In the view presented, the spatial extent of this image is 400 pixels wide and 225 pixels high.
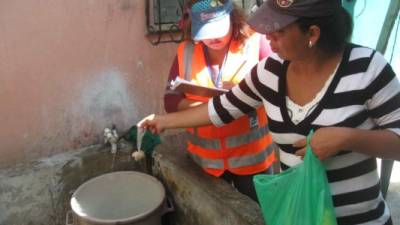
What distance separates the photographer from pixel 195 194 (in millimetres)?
2709

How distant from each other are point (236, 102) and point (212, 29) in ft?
1.67

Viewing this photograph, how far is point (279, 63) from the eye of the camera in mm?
1549

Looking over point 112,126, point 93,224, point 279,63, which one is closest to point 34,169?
point 112,126

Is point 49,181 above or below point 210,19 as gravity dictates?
below

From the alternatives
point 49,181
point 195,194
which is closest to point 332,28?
point 195,194

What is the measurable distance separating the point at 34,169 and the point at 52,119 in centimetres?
41

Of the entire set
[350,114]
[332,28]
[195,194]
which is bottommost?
[195,194]

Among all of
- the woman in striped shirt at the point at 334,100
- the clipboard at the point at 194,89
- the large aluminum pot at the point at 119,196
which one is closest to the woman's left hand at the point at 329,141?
the woman in striped shirt at the point at 334,100

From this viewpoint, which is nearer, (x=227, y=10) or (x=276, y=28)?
(x=276, y=28)

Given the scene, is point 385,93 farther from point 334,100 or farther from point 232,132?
point 232,132

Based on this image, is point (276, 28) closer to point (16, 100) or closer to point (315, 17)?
point (315, 17)

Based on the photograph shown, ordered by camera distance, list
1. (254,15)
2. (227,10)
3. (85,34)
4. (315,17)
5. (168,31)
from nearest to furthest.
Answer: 1. (315,17)
2. (254,15)
3. (227,10)
4. (85,34)
5. (168,31)

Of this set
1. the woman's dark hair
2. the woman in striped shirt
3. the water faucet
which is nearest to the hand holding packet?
Answer: the woman in striped shirt

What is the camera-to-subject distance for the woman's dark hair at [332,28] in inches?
51.3
